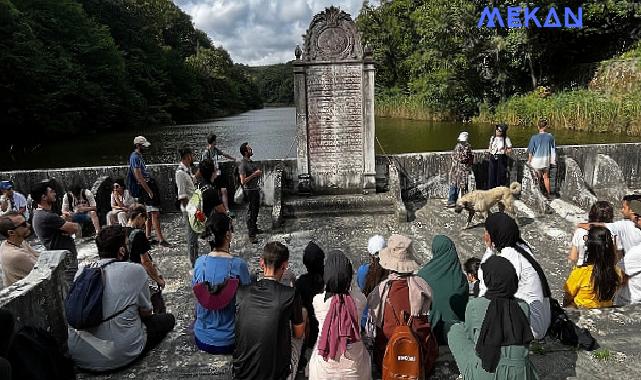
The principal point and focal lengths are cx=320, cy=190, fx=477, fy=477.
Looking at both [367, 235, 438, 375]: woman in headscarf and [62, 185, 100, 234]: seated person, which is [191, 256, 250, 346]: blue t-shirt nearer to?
[367, 235, 438, 375]: woman in headscarf

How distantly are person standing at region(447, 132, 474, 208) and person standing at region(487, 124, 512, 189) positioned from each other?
21.9 inches

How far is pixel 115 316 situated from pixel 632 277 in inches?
166

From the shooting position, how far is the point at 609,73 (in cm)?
2323

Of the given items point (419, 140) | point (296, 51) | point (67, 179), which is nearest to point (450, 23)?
point (419, 140)

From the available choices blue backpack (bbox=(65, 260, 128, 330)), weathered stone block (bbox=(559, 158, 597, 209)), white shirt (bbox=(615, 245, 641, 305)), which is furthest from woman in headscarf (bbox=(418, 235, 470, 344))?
weathered stone block (bbox=(559, 158, 597, 209))

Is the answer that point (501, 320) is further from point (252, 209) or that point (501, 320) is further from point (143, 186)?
point (143, 186)

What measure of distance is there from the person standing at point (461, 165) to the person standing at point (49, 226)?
20.0 ft

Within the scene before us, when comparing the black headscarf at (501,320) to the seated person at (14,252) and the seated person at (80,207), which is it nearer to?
the seated person at (14,252)

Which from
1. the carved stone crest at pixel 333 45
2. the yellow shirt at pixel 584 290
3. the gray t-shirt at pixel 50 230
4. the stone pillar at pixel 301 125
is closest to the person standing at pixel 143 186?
the gray t-shirt at pixel 50 230

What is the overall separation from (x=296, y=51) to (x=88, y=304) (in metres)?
6.46

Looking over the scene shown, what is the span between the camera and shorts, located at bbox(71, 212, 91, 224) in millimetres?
7402

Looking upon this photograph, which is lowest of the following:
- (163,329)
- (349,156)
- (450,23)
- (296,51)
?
(163,329)

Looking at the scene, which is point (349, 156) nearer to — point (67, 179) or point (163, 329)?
point (67, 179)

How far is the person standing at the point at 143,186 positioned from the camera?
23.5ft
